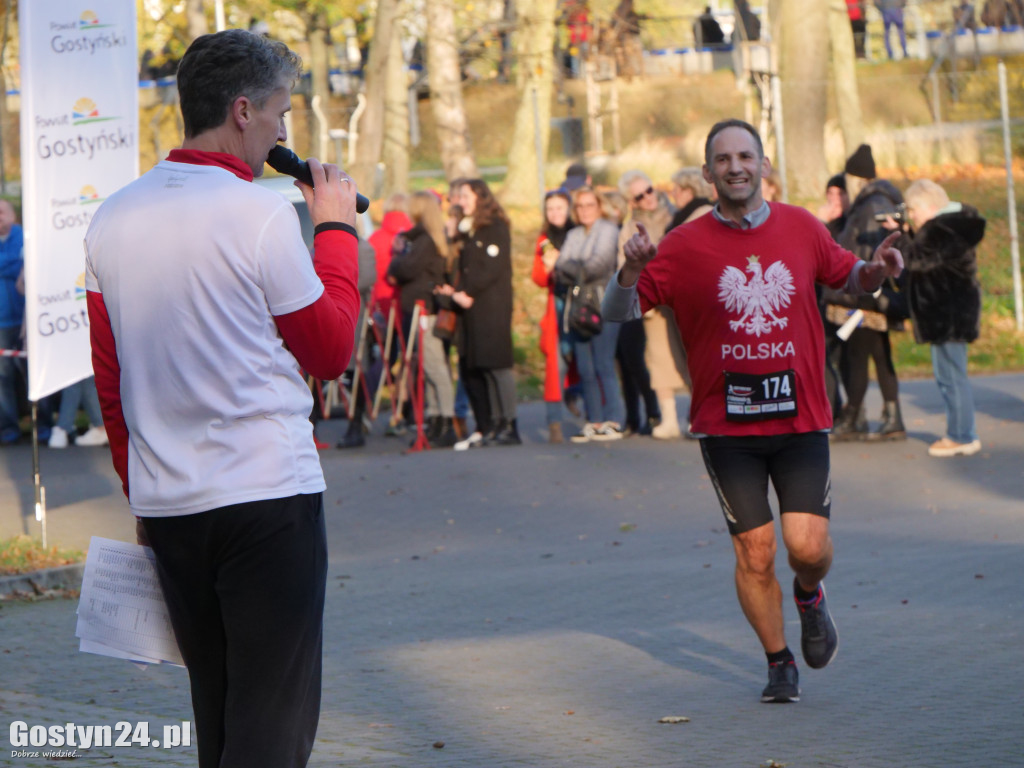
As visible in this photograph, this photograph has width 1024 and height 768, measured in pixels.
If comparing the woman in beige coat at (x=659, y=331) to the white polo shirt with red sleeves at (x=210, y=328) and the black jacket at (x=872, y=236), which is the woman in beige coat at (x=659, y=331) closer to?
the black jacket at (x=872, y=236)

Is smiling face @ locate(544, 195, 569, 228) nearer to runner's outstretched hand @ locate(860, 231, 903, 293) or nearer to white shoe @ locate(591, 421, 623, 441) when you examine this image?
white shoe @ locate(591, 421, 623, 441)

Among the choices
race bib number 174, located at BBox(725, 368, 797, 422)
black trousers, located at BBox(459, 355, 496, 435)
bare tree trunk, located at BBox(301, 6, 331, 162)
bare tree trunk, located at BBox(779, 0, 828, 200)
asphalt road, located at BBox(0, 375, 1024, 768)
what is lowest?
asphalt road, located at BBox(0, 375, 1024, 768)

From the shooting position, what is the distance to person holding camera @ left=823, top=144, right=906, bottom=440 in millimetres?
12391

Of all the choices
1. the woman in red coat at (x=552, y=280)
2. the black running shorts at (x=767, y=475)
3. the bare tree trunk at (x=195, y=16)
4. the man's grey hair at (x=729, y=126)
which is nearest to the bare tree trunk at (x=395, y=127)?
the bare tree trunk at (x=195, y=16)

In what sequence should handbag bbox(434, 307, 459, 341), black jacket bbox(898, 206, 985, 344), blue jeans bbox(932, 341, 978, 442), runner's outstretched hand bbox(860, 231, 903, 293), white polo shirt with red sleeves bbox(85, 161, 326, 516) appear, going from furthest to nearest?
handbag bbox(434, 307, 459, 341) < blue jeans bbox(932, 341, 978, 442) < black jacket bbox(898, 206, 985, 344) < runner's outstretched hand bbox(860, 231, 903, 293) < white polo shirt with red sleeves bbox(85, 161, 326, 516)

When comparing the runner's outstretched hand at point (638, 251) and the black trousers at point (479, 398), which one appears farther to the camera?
the black trousers at point (479, 398)

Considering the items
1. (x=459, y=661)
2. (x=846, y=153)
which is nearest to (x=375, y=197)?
(x=846, y=153)

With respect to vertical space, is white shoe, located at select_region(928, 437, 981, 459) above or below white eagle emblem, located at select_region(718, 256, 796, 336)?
below

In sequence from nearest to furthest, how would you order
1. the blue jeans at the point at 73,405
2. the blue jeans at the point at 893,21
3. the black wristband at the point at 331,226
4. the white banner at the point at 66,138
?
the black wristband at the point at 331,226
the white banner at the point at 66,138
the blue jeans at the point at 73,405
the blue jeans at the point at 893,21

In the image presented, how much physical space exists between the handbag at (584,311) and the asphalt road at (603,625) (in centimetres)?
110

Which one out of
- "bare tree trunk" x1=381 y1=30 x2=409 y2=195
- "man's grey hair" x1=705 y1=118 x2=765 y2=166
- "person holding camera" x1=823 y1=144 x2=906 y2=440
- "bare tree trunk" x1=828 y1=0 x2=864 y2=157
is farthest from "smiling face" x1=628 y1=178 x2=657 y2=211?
"bare tree trunk" x1=828 y1=0 x2=864 y2=157

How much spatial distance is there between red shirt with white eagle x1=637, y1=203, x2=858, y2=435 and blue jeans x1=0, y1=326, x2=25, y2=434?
10.7 m

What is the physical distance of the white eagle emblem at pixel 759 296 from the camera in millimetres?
5949

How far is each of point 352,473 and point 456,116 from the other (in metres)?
10.4
